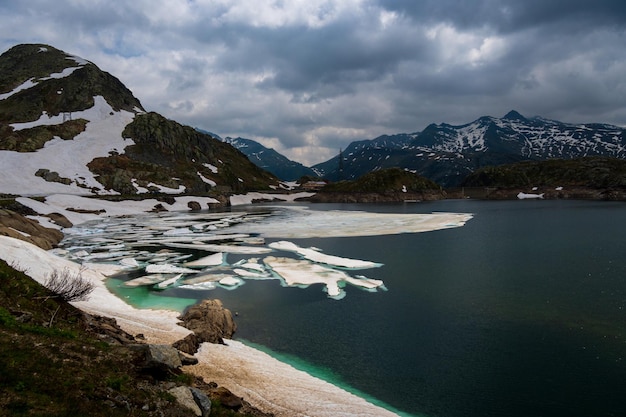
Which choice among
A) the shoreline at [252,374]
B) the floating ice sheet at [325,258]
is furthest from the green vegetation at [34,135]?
the shoreline at [252,374]

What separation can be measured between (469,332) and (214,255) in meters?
38.6

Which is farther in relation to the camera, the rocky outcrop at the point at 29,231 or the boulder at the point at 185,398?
the rocky outcrop at the point at 29,231

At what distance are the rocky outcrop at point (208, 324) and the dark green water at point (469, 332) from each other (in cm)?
142

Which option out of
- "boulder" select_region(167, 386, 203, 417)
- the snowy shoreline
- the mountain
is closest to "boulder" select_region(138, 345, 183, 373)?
"boulder" select_region(167, 386, 203, 417)

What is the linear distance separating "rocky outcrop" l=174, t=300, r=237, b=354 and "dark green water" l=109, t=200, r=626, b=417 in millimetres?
1423

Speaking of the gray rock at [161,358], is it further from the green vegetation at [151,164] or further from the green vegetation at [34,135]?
the green vegetation at [34,135]

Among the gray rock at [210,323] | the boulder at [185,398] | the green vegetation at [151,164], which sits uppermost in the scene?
the green vegetation at [151,164]

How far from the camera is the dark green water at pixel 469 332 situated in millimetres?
20516

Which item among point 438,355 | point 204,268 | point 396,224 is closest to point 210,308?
point 438,355

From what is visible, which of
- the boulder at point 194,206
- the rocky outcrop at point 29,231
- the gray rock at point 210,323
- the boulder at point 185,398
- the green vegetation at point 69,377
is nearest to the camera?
the green vegetation at point 69,377

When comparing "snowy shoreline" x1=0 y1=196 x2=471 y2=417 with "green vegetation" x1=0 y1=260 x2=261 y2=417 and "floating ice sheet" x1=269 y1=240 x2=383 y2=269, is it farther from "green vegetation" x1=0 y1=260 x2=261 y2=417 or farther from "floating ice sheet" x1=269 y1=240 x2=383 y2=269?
"floating ice sheet" x1=269 y1=240 x2=383 y2=269

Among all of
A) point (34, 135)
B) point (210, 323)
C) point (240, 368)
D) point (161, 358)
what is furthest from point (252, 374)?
point (34, 135)

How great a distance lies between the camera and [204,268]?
161 feet

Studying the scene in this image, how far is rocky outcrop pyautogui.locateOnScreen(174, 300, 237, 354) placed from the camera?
25016 mm
